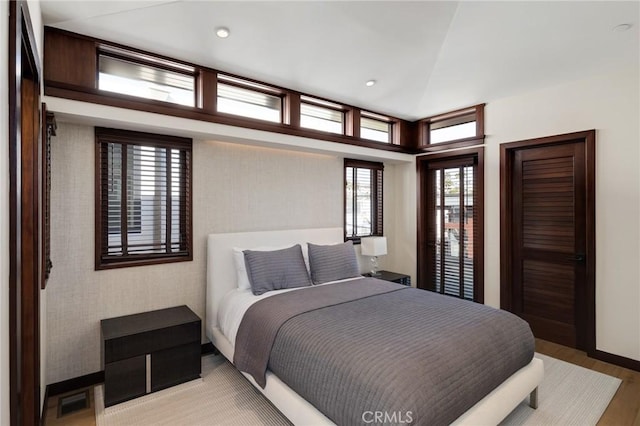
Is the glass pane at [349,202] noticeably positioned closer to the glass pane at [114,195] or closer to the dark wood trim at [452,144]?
the dark wood trim at [452,144]

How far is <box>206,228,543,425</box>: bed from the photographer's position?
192 cm

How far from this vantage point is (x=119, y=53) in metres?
2.73

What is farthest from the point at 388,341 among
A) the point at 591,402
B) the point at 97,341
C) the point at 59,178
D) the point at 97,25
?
the point at 97,25

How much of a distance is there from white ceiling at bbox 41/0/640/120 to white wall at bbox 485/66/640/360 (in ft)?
0.66

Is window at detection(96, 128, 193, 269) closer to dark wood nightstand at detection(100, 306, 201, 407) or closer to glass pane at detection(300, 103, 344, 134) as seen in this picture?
dark wood nightstand at detection(100, 306, 201, 407)

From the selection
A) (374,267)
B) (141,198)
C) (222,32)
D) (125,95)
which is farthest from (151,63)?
(374,267)

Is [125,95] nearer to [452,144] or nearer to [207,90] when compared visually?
[207,90]

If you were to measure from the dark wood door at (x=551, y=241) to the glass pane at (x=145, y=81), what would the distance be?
12.1ft

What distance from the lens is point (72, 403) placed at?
→ 2.50 m

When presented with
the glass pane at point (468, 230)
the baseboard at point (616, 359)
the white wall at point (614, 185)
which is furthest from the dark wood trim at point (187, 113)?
the baseboard at point (616, 359)

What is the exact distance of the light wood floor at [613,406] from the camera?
2289 mm

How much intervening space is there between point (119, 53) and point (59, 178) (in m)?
1.13

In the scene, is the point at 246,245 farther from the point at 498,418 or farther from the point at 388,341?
the point at 498,418

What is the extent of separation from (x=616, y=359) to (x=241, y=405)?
3.40 m
